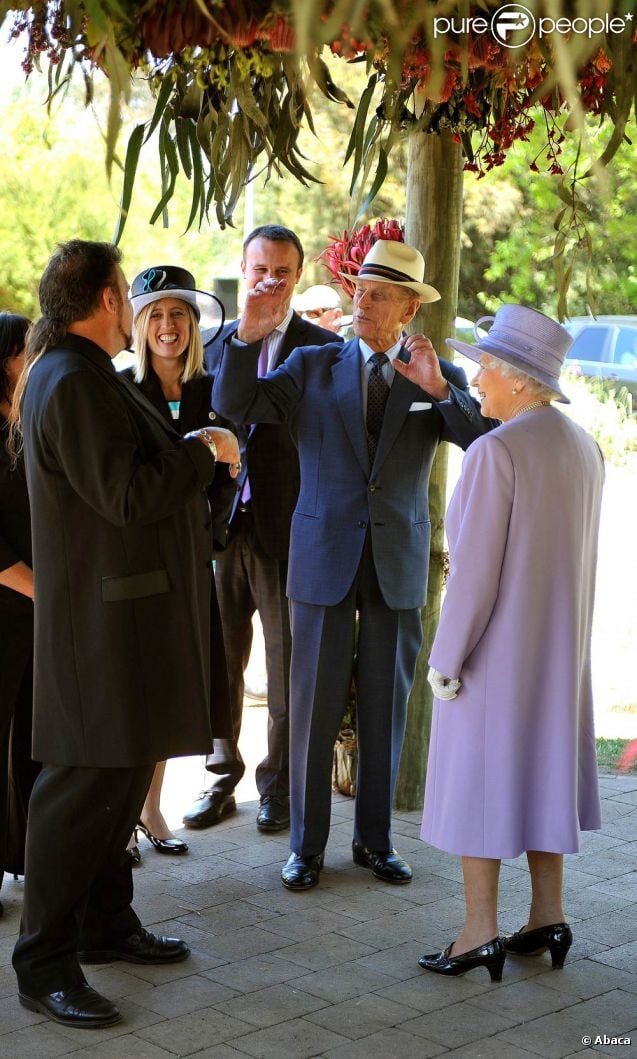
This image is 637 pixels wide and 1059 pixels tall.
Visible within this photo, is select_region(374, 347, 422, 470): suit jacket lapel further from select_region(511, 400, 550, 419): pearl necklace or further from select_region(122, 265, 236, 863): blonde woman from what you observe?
select_region(511, 400, 550, 419): pearl necklace

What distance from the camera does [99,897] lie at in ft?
12.3

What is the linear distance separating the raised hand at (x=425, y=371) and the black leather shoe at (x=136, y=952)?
1989 millimetres

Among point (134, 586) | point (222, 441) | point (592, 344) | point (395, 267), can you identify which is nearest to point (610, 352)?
Result: point (592, 344)

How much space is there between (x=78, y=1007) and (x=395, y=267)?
262 cm

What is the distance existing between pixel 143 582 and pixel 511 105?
1.57m

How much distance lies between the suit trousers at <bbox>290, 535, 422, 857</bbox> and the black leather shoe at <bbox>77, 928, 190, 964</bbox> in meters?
0.81

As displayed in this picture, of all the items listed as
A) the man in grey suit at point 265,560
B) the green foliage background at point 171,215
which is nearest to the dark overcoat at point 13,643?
the man in grey suit at point 265,560

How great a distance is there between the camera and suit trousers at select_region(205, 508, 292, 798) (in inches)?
197

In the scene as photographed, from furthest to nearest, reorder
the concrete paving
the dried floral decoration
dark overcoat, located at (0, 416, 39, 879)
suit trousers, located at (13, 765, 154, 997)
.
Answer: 1. the dried floral decoration
2. dark overcoat, located at (0, 416, 39, 879)
3. suit trousers, located at (13, 765, 154, 997)
4. the concrete paving

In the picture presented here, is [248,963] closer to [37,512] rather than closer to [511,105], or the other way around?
[37,512]

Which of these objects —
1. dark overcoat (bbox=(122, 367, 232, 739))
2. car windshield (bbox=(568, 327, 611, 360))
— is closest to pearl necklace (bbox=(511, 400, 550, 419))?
dark overcoat (bbox=(122, 367, 232, 739))

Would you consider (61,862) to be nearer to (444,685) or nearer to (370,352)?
(444,685)

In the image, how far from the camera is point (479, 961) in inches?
141

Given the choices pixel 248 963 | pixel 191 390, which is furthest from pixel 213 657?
pixel 191 390
